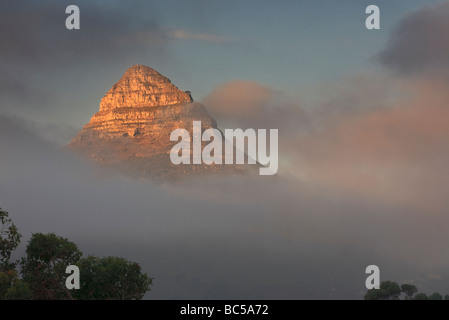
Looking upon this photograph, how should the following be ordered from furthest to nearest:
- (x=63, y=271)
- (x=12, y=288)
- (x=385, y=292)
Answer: (x=385, y=292) < (x=63, y=271) < (x=12, y=288)

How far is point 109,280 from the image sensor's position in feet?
292

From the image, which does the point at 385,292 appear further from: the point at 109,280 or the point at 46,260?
the point at 46,260

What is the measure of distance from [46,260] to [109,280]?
926cm

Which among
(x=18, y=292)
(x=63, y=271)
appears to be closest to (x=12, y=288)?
(x=18, y=292)

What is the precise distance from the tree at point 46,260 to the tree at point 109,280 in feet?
7.81

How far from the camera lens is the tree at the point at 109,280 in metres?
88.4

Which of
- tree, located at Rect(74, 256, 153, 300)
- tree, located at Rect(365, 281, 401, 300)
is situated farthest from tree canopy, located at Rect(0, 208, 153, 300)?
tree, located at Rect(365, 281, 401, 300)

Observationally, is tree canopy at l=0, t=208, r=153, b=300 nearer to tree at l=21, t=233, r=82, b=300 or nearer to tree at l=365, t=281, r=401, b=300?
tree at l=21, t=233, r=82, b=300

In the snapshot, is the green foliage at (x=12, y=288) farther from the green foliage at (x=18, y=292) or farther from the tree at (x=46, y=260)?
the tree at (x=46, y=260)

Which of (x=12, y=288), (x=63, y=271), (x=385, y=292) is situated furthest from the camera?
(x=385, y=292)
